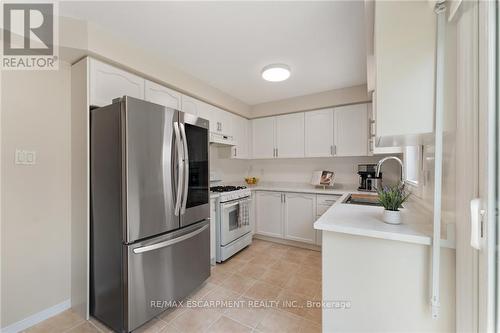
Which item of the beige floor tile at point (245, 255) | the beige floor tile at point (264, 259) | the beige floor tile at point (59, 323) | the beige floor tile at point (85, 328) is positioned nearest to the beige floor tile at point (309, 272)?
the beige floor tile at point (264, 259)

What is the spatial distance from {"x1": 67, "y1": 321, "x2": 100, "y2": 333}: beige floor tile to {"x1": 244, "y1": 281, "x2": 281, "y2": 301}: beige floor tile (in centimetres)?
121

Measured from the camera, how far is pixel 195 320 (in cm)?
167

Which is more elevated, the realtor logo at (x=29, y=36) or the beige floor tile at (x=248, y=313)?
the realtor logo at (x=29, y=36)

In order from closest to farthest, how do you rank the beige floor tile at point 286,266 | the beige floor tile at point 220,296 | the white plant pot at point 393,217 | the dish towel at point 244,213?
1. the white plant pot at point 393,217
2. the beige floor tile at point 220,296
3. the beige floor tile at point 286,266
4. the dish towel at point 244,213

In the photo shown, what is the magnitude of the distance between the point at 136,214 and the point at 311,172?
2918mm

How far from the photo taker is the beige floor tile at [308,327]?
1.56 metres

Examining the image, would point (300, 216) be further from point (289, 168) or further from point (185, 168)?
point (185, 168)

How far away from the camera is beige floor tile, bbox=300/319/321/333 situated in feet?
5.12

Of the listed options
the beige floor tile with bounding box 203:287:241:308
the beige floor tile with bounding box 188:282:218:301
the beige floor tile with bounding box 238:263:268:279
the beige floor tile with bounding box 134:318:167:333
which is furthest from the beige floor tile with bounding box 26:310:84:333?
the beige floor tile with bounding box 238:263:268:279

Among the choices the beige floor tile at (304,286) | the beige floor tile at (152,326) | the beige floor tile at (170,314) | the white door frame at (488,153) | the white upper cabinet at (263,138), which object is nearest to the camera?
the white door frame at (488,153)

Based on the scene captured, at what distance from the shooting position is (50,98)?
1.76 m

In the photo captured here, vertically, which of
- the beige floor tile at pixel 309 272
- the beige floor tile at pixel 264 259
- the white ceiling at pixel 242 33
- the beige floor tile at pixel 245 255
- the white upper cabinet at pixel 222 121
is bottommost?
the beige floor tile at pixel 245 255

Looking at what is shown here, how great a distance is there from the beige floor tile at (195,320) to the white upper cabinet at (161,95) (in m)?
1.99

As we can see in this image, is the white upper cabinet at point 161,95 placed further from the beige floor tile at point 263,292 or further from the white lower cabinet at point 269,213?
the beige floor tile at point 263,292
